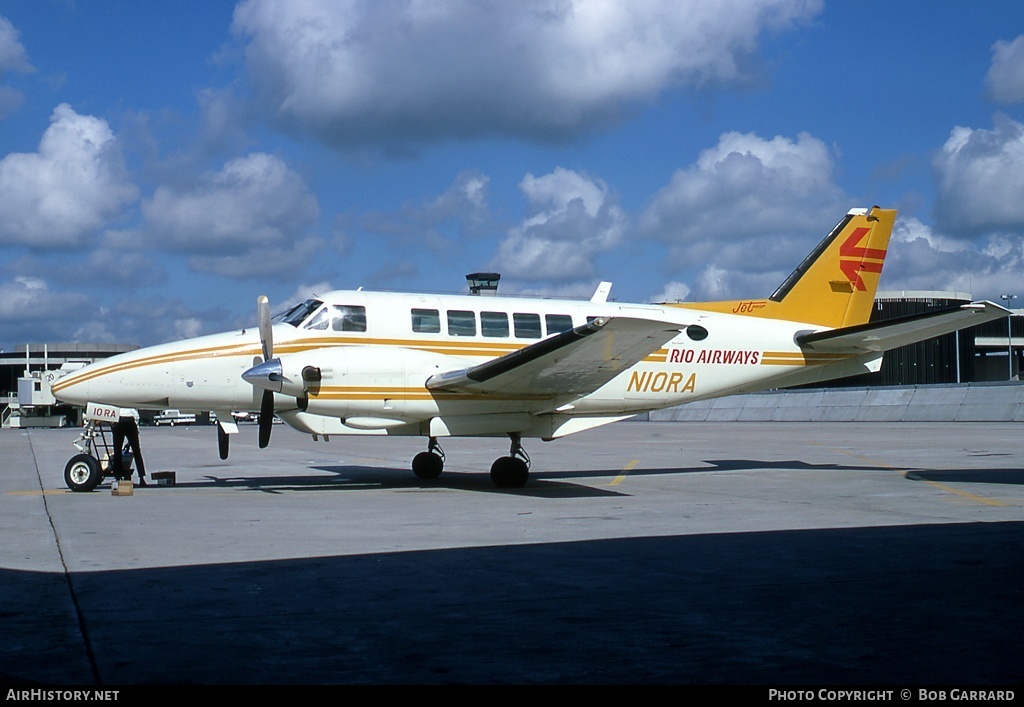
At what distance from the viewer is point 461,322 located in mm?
17438

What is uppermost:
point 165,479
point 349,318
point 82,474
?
point 349,318

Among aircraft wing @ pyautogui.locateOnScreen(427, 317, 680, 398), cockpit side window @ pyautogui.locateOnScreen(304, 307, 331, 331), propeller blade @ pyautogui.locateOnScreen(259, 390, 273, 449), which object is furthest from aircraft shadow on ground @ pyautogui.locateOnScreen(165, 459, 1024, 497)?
cockpit side window @ pyautogui.locateOnScreen(304, 307, 331, 331)

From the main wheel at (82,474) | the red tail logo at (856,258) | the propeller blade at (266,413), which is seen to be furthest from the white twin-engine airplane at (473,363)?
the red tail logo at (856,258)

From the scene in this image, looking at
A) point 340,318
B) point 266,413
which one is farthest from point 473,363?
point 266,413

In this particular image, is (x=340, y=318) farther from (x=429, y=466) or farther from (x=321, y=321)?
(x=429, y=466)

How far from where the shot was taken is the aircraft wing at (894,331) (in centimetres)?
1706

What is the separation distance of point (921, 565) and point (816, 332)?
1224cm

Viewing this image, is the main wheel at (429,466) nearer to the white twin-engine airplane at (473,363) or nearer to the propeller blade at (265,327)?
the white twin-engine airplane at (473,363)

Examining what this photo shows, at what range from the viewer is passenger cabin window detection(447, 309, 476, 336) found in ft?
56.9

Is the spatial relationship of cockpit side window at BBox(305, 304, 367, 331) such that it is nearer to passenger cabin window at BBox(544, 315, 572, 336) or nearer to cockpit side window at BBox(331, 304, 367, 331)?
cockpit side window at BBox(331, 304, 367, 331)

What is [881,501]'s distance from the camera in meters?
13.6

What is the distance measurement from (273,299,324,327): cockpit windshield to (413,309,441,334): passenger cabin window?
63.5 inches

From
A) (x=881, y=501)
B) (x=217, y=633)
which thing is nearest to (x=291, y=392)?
(x=881, y=501)

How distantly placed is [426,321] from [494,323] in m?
1.27
